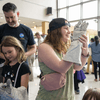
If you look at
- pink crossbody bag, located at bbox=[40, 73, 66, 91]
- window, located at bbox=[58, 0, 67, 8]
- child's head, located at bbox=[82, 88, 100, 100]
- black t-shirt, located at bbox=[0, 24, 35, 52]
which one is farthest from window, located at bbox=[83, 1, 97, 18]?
child's head, located at bbox=[82, 88, 100, 100]

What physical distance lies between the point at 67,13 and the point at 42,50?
11.0 metres

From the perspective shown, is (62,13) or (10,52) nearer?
(10,52)

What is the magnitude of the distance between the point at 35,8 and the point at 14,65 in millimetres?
10546

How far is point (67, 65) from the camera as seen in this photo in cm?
89

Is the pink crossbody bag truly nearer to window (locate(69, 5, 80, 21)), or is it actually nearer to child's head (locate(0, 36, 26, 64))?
child's head (locate(0, 36, 26, 64))

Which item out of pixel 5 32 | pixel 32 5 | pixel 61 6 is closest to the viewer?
pixel 5 32

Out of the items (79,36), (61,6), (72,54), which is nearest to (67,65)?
(72,54)

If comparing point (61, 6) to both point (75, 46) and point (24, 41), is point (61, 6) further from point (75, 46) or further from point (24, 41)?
point (75, 46)

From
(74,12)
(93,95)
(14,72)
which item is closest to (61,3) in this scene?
(74,12)

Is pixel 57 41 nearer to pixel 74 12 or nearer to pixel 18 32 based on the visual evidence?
pixel 18 32

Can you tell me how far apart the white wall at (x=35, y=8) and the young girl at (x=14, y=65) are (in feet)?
29.2

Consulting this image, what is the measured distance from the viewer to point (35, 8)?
11.2 m

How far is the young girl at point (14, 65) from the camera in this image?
52.1 inches

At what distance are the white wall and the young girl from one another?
8910 millimetres
